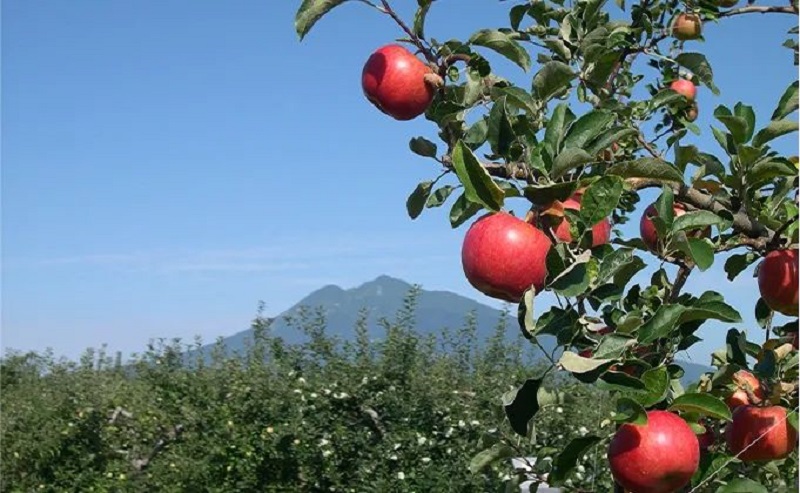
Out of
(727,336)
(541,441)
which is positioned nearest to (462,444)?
(541,441)

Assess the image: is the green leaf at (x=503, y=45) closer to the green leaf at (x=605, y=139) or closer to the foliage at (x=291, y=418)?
the green leaf at (x=605, y=139)

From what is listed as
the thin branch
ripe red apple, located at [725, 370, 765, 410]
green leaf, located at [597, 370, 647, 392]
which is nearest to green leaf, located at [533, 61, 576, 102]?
green leaf, located at [597, 370, 647, 392]

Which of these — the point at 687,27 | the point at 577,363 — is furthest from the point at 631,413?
the point at 687,27

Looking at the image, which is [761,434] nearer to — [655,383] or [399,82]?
[655,383]

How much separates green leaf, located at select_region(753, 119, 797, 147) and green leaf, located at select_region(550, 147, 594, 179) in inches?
15.6

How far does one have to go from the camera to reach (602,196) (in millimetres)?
1268

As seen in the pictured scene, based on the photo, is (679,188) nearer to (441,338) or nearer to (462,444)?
(462,444)

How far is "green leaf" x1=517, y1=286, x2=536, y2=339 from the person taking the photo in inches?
47.3

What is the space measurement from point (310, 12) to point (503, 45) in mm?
306

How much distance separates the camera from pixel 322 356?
18.3 ft

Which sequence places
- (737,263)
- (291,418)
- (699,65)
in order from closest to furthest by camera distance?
(737,263) → (699,65) → (291,418)

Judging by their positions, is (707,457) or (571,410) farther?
(571,410)

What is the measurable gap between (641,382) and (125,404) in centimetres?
523

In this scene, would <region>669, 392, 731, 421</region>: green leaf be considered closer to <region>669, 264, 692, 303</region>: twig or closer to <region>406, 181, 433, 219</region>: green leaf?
<region>669, 264, 692, 303</region>: twig
